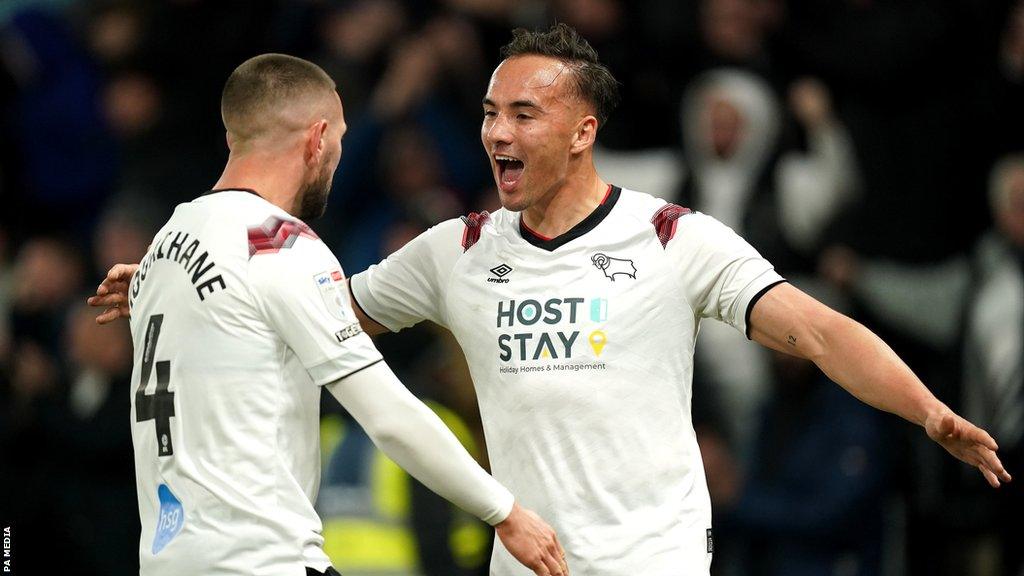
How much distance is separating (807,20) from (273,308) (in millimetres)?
5753

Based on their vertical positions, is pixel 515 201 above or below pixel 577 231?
above

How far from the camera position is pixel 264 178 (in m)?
4.87

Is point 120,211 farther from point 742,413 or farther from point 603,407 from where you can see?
point 603,407

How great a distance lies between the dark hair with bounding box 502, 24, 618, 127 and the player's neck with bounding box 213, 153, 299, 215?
1053 millimetres

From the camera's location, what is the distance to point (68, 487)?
891 centimetres

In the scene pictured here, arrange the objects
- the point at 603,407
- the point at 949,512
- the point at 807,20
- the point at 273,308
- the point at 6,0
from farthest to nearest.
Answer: the point at 6,0
the point at 807,20
the point at 949,512
the point at 603,407
the point at 273,308

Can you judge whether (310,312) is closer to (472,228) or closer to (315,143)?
(315,143)

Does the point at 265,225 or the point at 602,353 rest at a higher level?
the point at 265,225

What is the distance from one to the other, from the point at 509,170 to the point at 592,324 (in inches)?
25.5

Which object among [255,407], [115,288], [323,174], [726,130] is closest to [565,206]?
[323,174]

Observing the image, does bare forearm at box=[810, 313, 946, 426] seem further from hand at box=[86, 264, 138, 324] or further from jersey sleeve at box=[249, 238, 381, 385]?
hand at box=[86, 264, 138, 324]

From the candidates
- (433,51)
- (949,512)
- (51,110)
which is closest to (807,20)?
(433,51)

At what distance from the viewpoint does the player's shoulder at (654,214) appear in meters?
5.25

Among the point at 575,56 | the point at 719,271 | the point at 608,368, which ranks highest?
the point at 575,56
